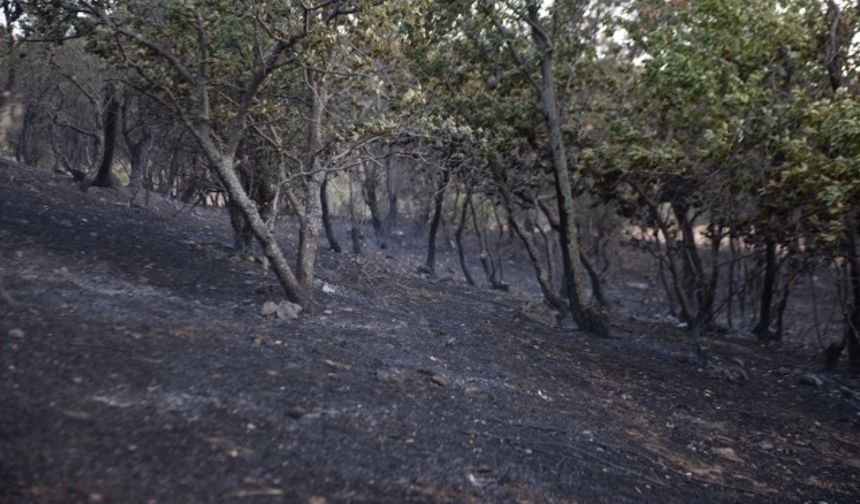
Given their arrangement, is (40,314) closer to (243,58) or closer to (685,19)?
(243,58)

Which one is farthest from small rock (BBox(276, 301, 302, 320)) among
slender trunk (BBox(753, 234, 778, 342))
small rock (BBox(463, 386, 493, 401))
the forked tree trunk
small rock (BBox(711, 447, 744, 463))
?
slender trunk (BBox(753, 234, 778, 342))

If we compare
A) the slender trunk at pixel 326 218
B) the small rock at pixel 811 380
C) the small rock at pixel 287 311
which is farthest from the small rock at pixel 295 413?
the slender trunk at pixel 326 218

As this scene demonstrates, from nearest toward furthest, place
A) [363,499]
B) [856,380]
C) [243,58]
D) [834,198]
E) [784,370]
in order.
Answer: [363,499]
[834,198]
[243,58]
[856,380]
[784,370]

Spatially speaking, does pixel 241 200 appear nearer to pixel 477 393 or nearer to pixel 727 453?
pixel 477 393

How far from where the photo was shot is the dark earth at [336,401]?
17.0 ft

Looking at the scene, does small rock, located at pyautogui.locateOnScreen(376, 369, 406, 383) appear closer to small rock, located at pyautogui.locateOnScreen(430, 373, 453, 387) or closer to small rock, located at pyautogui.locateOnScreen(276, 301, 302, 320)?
small rock, located at pyautogui.locateOnScreen(430, 373, 453, 387)

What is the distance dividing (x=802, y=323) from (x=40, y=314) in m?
26.1

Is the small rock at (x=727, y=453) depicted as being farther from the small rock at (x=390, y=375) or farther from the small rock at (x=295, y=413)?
the small rock at (x=295, y=413)

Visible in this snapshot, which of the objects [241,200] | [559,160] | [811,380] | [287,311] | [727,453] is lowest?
[727,453]

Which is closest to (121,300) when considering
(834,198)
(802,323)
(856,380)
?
(834,198)

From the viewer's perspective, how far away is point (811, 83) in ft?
42.0

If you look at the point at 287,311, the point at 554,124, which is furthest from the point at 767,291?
the point at 287,311

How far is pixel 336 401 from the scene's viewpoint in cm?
722

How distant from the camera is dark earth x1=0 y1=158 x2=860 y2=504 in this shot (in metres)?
5.18
